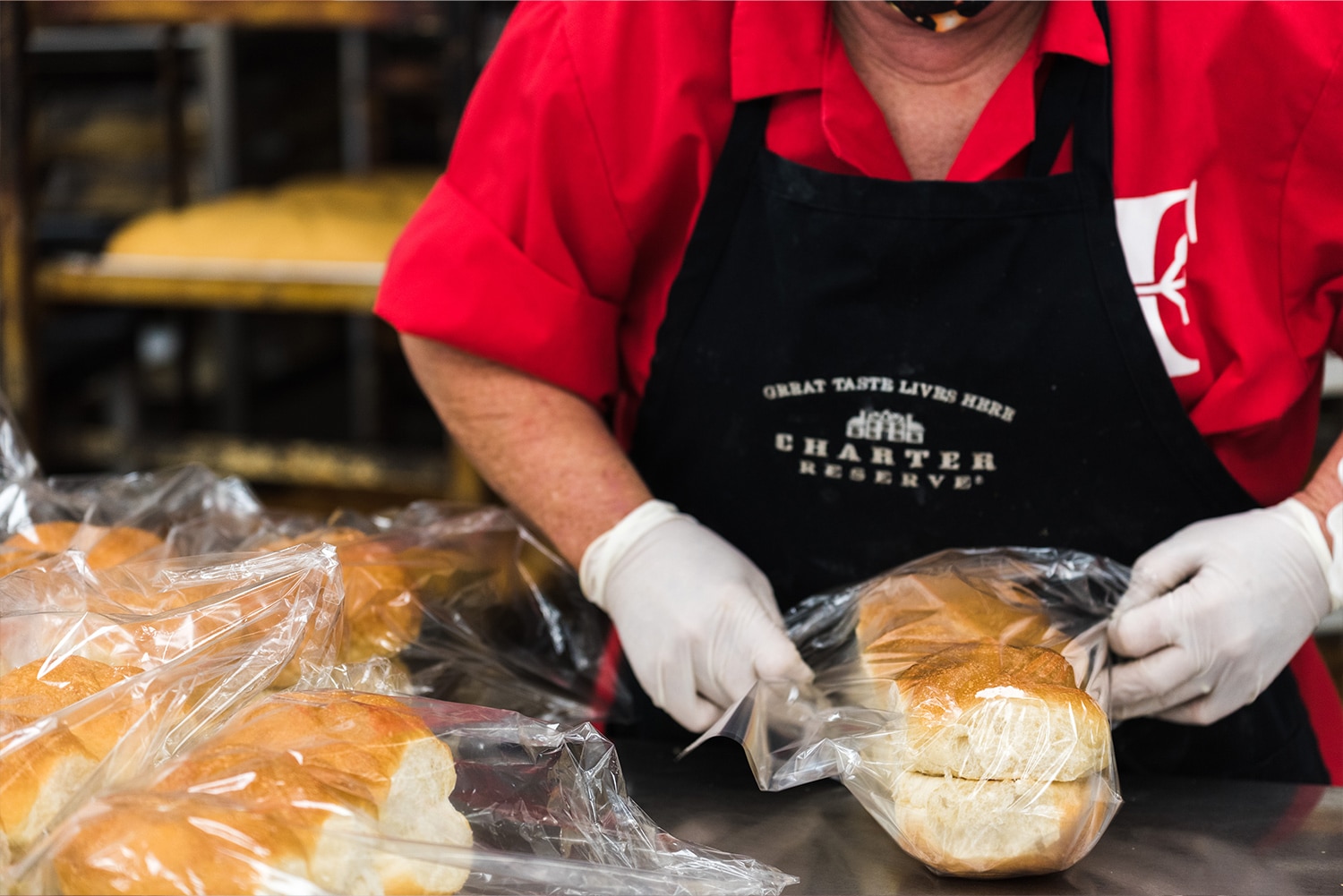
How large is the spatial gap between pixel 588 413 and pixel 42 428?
1.75 metres

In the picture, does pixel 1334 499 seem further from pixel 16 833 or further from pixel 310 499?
pixel 310 499

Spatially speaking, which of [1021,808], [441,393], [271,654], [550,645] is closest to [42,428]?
[441,393]

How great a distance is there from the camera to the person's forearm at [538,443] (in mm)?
1316

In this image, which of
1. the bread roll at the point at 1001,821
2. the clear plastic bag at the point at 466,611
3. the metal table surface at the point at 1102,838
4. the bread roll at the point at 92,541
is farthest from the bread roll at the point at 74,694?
the bread roll at the point at 1001,821

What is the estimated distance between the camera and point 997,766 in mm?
836

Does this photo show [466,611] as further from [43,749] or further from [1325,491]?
[1325,491]

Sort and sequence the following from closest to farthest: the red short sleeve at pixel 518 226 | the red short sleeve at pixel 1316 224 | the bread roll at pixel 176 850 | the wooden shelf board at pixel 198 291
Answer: the bread roll at pixel 176 850 → the red short sleeve at pixel 1316 224 → the red short sleeve at pixel 518 226 → the wooden shelf board at pixel 198 291

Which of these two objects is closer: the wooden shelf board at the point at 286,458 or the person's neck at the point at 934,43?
the person's neck at the point at 934,43

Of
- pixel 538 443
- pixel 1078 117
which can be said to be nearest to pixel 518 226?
pixel 538 443

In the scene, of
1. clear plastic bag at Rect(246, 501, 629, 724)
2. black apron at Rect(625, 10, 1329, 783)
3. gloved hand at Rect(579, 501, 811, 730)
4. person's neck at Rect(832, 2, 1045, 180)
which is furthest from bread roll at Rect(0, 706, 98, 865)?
person's neck at Rect(832, 2, 1045, 180)

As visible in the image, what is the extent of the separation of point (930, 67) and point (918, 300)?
0.24 metres

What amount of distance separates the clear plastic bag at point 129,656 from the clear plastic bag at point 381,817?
43 millimetres

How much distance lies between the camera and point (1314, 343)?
1258mm

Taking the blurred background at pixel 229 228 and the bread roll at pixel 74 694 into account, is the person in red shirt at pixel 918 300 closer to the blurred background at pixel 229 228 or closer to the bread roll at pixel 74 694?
the bread roll at pixel 74 694
